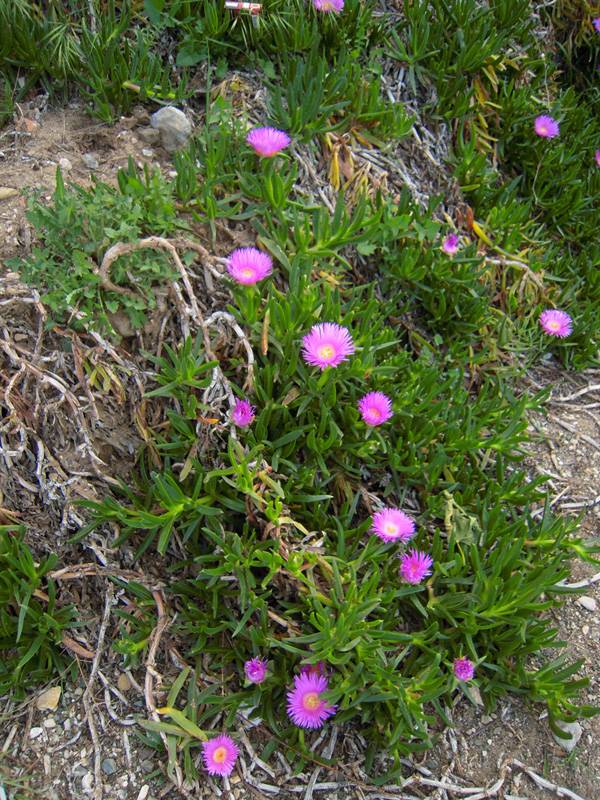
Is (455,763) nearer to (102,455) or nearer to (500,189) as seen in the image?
(102,455)

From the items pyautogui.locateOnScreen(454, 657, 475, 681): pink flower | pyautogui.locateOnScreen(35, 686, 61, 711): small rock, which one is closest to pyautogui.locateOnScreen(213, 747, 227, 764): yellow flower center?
pyautogui.locateOnScreen(35, 686, 61, 711): small rock

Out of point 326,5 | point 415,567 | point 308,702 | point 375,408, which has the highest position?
point 326,5

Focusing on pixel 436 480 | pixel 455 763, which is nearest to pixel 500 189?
pixel 436 480

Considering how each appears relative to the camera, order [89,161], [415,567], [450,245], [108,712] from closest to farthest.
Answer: [108,712], [415,567], [89,161], [450,245]

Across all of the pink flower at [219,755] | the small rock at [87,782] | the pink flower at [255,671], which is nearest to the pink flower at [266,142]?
the pink flower at [255,671]

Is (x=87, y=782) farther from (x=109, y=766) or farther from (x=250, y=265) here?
(x=250, y=265)

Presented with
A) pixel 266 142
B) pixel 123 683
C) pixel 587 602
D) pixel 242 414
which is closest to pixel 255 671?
pixel 123 683
